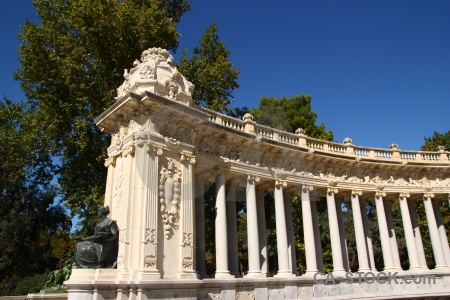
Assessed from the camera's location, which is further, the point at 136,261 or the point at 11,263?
the point at 11,263

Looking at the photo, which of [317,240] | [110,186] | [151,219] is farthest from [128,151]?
[317,240]

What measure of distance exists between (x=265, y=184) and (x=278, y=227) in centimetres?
299

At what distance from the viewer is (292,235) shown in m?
27.7

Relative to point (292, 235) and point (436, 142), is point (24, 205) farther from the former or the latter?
point (436, 142)

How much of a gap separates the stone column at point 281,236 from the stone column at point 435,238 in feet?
46.6

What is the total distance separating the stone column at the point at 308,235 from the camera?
24156 mm

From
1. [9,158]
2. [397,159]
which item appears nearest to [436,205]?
[397,159]

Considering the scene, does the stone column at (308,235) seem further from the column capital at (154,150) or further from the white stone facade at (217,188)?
the column capital at (154,150)

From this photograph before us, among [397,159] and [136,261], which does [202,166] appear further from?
[397,159]

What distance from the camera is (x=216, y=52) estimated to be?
3503 centimetres

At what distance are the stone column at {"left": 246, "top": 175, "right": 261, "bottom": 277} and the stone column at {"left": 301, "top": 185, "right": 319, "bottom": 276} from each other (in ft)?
13.4

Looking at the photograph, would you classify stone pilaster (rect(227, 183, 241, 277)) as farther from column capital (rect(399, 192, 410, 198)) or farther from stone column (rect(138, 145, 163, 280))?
column capital (rect(399, 192, 410, 198))

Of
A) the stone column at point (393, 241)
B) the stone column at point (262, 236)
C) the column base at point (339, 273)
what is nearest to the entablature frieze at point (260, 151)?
the stone column at point (262, 236)

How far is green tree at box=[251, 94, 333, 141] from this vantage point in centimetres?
4382
